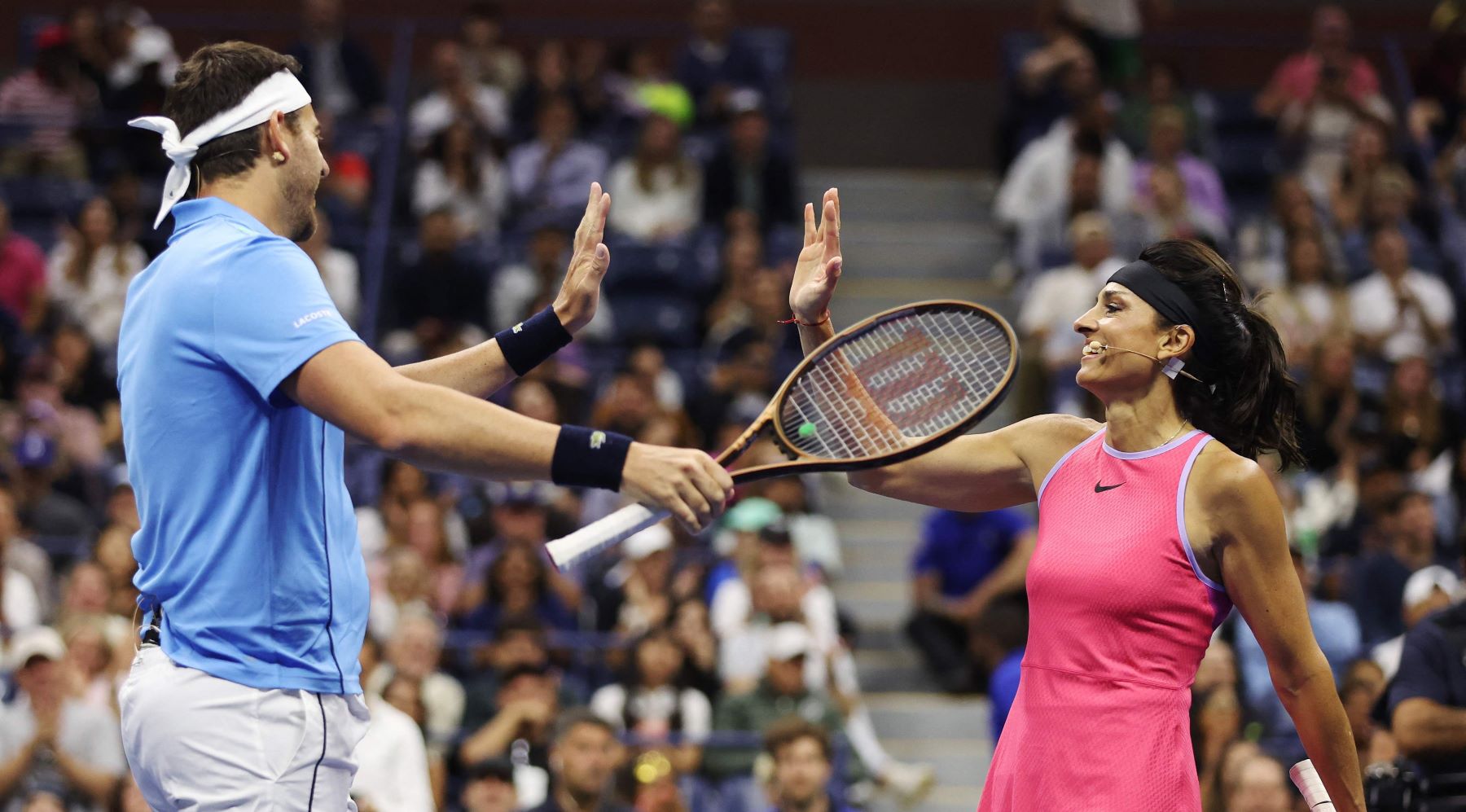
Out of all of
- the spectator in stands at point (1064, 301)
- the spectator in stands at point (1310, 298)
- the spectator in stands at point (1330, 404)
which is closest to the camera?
the spectator in stands at point (1330, 404)

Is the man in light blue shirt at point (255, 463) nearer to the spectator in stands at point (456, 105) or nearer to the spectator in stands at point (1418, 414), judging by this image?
the spectator in stands at point (1418, 414)

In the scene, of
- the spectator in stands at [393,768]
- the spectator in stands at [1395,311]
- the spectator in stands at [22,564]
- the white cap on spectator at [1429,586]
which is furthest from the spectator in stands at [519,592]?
the spectator in stands at [1395,311]

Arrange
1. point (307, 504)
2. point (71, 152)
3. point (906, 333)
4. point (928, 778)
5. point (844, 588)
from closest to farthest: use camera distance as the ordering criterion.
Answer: point (307, 504) < point (906, 333) < point (928, 778) < point (844, 588) < point (71, 152)

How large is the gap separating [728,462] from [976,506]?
2.94 feet

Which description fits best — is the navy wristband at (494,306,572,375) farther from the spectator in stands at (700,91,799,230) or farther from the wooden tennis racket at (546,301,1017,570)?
the spectator in stands at (700,91,799,230)

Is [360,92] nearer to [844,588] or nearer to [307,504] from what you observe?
[844,588]

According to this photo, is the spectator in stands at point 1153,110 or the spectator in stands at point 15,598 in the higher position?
the spectator in stands at point 1153,110

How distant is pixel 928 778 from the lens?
8266 millimetres

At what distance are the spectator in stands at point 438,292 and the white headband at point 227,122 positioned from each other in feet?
23.5

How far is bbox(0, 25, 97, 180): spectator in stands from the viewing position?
12070 millimetres

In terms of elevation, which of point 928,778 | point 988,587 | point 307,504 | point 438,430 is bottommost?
point 928,778

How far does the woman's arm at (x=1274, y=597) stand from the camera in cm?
353

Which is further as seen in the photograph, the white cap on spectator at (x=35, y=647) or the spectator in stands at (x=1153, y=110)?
the spectator in stands at (x=1153, y=110)

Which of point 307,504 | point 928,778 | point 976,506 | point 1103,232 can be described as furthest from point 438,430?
point 1103,232
